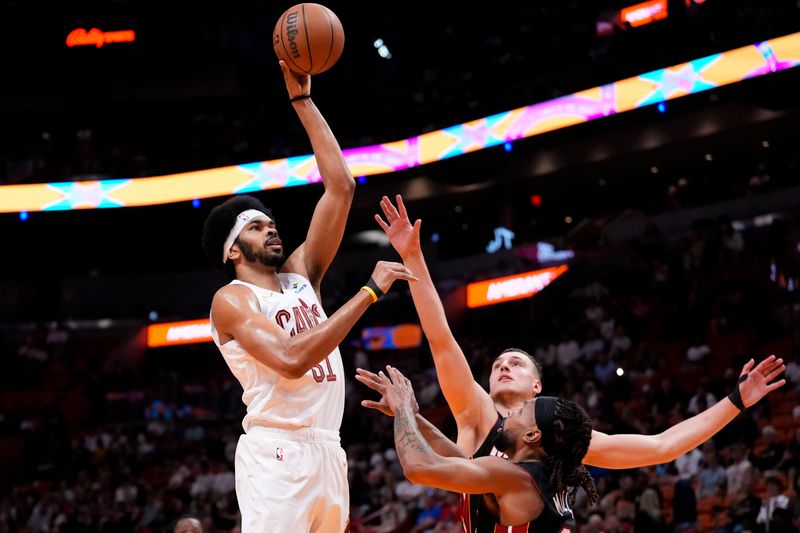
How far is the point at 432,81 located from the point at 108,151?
7566 millimetres

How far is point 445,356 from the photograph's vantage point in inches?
195

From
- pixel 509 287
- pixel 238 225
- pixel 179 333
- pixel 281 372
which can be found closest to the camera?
pixel 281 372

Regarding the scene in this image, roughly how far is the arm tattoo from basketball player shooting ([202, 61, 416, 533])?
31cm

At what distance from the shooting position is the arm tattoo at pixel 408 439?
3826mm

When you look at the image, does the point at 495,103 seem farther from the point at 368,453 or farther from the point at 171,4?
the point at 171,4

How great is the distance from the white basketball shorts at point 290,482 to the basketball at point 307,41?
5.29 ft

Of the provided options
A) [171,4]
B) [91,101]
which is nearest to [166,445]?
[91,101]

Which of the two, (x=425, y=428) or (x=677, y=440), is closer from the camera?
(x=425, y=428)

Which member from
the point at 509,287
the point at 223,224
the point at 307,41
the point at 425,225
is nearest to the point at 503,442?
the point at 223,224

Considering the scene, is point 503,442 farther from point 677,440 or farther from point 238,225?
point 238,225

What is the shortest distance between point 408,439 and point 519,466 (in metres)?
0.42

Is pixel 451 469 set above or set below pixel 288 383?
below

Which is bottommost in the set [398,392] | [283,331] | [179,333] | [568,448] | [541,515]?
[541,515]

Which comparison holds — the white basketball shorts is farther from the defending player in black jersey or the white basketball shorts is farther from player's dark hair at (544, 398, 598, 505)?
player's dark hair at (544, 398, 598, 505)
